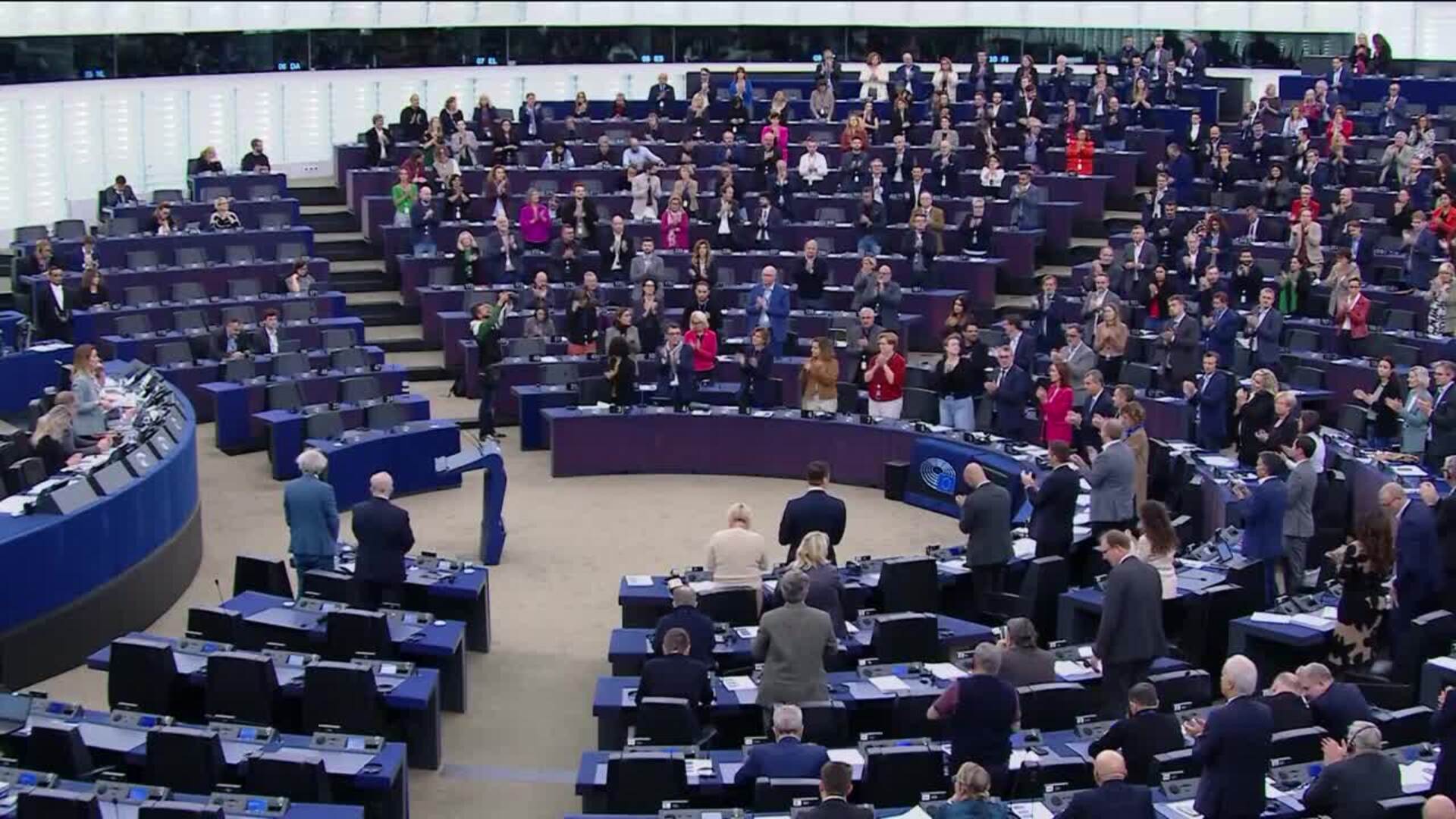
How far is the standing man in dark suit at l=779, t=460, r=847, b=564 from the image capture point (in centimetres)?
1728

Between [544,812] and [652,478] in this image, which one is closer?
[544,812]

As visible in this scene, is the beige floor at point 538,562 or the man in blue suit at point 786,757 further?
the beige floor at point 538,562

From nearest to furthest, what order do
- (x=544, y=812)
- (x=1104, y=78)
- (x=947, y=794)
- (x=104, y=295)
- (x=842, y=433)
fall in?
(x=947, y=794), (x=544, y=812), (x=842, y=433), (x=104, y=295), (x=1104, y=78)

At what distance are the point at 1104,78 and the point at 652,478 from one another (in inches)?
515

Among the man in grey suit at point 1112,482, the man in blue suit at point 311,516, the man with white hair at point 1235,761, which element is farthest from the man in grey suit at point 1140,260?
the man with white hair at point 1235,761

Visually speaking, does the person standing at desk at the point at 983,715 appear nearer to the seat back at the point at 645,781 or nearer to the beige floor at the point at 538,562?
the seat back at the point at 645,781

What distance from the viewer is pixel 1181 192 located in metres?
30.9

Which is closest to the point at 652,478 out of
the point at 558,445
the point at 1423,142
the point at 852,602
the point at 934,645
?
the point at 558,445

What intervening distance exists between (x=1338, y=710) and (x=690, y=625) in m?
4.41

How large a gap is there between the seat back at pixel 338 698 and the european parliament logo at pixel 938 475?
31.5 ft

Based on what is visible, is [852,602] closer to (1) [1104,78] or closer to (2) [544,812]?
(2) [544,812]

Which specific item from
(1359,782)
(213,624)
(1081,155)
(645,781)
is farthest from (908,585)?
(1081,155)

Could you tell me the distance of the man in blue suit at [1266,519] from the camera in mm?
16953

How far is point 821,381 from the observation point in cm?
2402
